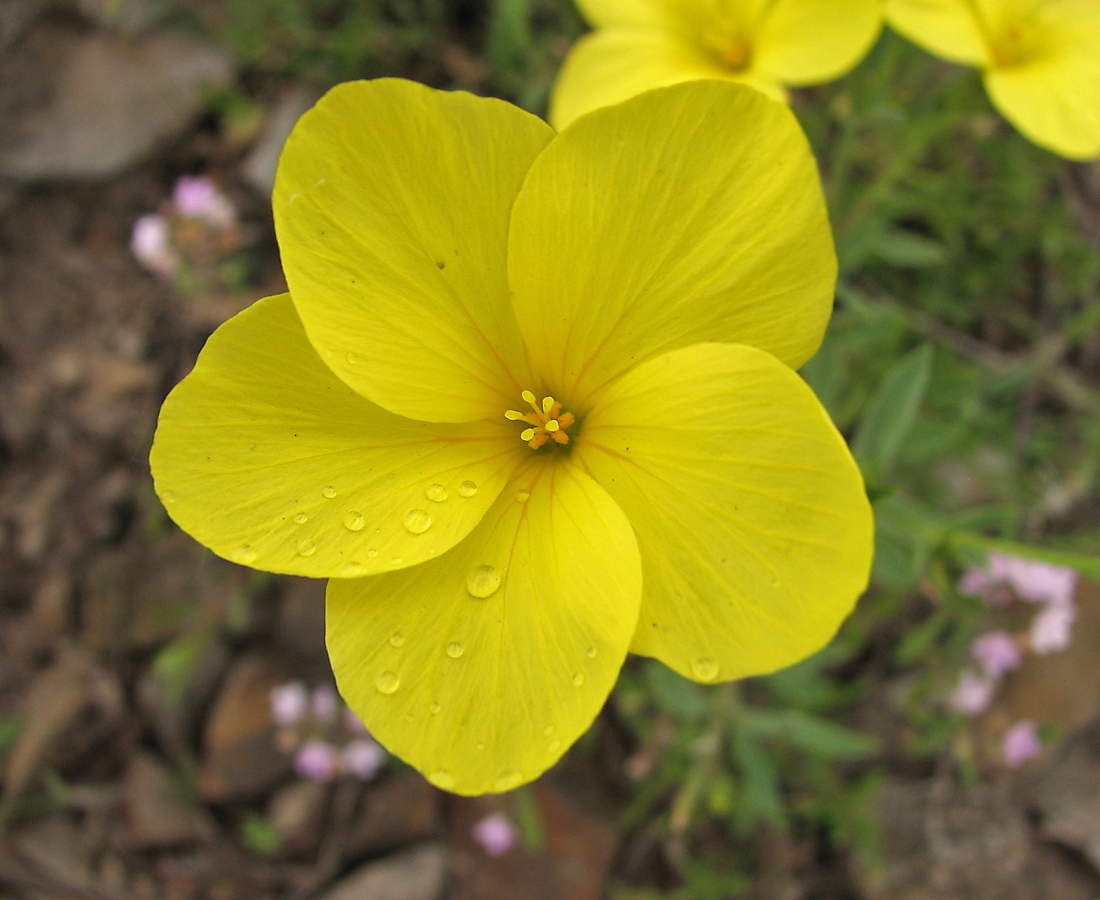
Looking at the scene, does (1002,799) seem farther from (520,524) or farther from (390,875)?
(520,524)

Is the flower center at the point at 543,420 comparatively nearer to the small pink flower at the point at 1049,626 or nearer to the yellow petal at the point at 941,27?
the yellow petal at the point at 941,27

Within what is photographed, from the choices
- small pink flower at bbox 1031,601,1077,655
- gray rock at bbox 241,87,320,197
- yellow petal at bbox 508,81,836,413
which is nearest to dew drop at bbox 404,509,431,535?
yellow petal at bbox 508,81,836,413

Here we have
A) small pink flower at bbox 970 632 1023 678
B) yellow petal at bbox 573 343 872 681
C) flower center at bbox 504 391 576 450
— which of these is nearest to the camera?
yellow petal at bbox 573 343 872 681

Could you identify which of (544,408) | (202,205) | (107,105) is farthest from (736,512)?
(107,105)

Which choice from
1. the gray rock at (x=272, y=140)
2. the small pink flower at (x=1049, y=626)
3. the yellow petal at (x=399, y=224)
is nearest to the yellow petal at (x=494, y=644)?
the yellow petal at (x=399, y=224)

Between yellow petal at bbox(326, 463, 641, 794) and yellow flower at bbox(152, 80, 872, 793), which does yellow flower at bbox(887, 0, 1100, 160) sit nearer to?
yellow flower at bbox(152, 80, 872, 793)

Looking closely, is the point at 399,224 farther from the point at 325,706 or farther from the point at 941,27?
the point at 325,706
